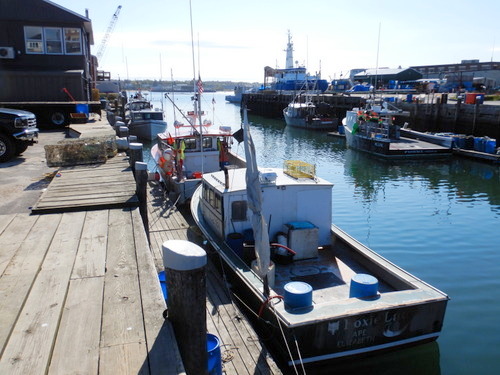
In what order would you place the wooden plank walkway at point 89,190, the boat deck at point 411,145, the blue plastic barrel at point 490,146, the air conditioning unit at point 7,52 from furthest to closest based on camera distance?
the boat deck at point 411,145 < the blue plastic barrel at point 490,146 < the air conditioning unit at point 7,52 < the wooden plank walkway at point 89,190

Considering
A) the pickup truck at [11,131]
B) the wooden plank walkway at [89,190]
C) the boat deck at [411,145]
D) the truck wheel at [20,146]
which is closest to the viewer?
the wooden plank walkway at [89,190]

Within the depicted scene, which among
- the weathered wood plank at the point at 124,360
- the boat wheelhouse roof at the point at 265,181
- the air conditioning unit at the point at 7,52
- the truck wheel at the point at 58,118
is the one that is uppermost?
the air conditioning unit at the point at 7,52

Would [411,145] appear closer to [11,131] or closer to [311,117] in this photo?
[311,117]

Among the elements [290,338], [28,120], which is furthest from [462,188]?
[28,120]

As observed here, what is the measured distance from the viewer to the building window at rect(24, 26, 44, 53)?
2506cm

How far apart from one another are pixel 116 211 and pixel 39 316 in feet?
9.05

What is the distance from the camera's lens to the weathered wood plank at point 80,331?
8.71 feet

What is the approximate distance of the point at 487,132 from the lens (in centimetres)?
2934

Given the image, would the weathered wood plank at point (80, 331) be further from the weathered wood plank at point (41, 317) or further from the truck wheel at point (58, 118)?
the truck wheel at point (58, 118)

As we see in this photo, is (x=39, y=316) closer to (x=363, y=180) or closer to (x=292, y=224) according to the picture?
(x=292, y=224)

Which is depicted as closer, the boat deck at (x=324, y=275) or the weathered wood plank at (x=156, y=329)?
the weathered wood plank at (x=156, y=329)

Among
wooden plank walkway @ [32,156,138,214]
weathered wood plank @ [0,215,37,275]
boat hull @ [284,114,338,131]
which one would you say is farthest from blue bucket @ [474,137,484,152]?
weathered wood plank @ [0,215,37,275]

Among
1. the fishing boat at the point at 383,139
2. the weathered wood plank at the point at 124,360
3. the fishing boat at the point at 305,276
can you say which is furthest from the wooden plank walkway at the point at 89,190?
the fishing boat at the point at 383,139

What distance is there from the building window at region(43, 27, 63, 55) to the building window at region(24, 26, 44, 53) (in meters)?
0.33
